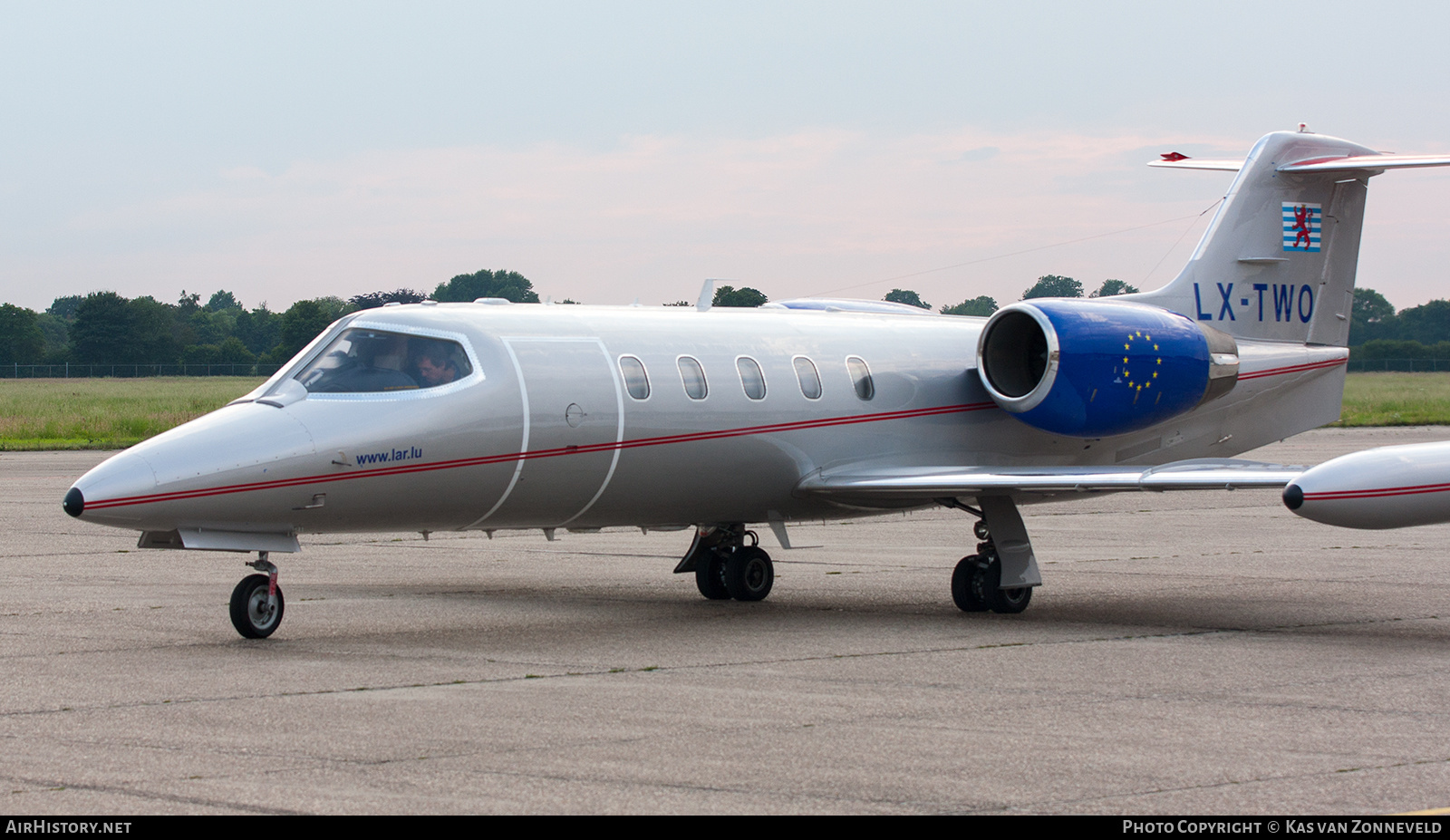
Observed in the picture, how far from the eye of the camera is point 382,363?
43.3ft

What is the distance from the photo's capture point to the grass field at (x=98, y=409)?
1832 inches

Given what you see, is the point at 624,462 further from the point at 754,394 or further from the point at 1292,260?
the point at 1292,260

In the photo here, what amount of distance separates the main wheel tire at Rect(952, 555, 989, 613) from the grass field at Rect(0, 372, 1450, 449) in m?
32.8

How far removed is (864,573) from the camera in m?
18.6

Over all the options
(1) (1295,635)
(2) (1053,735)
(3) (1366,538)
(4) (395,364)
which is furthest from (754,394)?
(3) (1366,538)

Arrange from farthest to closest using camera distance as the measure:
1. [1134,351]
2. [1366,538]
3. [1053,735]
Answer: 1. [1366,538]
2. [1134,351]
3. [1053,735]

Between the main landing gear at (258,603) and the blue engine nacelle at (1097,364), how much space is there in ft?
23.6

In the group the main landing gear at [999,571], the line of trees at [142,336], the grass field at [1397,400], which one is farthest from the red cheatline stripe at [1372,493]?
the line of trees at [142,336]

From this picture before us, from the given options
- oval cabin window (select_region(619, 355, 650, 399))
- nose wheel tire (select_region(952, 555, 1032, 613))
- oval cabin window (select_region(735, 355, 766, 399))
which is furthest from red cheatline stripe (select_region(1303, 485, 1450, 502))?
oval cabin window (select_region(619, 355, 650, 399))

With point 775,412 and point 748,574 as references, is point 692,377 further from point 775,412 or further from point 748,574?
point 748,574

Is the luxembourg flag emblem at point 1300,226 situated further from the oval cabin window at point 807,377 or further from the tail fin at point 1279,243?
the oval cabin window at point 807,377

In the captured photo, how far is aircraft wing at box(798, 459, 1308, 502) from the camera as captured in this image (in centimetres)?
1377

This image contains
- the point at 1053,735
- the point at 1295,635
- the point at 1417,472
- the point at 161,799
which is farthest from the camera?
the point at 1295,635
